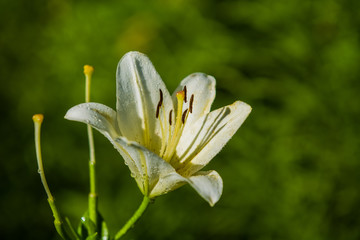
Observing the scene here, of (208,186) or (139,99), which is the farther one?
(139,99)

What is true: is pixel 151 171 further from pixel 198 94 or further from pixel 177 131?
pixel 198 94

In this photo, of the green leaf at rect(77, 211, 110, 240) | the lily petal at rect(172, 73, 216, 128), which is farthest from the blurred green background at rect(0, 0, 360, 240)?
the green leaf at rect(77, 211, 110, 240)

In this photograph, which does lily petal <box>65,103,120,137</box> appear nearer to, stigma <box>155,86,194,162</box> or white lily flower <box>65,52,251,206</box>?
white lily flower <box>65,52,251,206</box>

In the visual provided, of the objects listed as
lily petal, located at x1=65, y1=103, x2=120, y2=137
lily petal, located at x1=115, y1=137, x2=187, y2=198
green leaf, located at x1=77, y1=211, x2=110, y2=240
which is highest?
lily petal, located at x1=65, y1=103, x2=120, y2=137

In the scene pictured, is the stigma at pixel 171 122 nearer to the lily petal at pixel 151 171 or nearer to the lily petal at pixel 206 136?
the lily petal at pixel 206 136

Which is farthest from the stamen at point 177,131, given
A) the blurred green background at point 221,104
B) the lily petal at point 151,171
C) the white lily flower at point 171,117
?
the blurred green background at point 221,104

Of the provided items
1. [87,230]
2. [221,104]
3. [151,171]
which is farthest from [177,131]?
[221,104]

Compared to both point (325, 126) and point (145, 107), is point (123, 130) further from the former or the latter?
point (325, 126)
